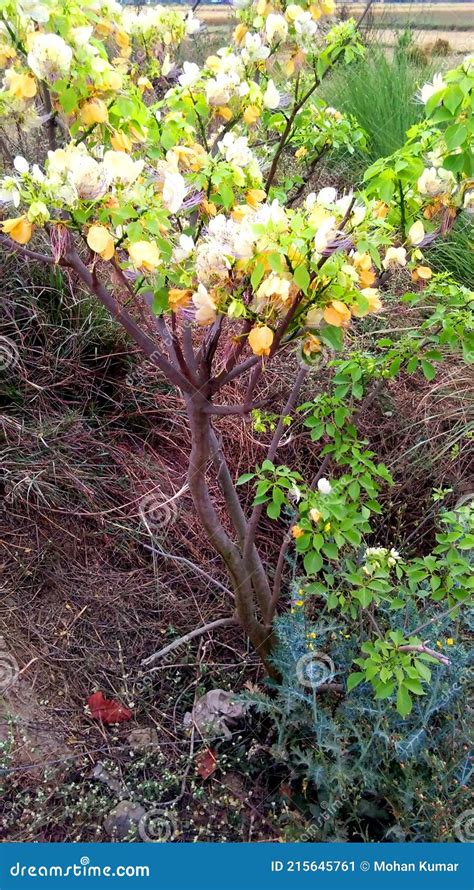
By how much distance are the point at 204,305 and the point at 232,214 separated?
25 cm

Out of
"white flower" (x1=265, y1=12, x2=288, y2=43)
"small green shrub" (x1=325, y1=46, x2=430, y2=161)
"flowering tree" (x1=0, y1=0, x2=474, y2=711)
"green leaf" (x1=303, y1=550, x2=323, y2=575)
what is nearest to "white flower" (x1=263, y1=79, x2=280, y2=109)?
"flowering tree" (x1=0, y1=0, x2=474, y2=711)

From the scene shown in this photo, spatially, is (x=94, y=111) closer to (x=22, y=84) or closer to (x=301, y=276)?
(x=22, y=84)

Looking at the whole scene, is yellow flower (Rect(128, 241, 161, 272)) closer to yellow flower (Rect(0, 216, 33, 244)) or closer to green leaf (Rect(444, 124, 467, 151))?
yellow flower (Rect(0, 216, 33, 244))

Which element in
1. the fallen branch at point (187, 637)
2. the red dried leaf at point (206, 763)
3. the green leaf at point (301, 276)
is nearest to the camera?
the green leaf at point (301, 276)

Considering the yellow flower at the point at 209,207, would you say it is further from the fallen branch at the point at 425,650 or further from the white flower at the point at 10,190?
the fallen branch at the point at 425,650

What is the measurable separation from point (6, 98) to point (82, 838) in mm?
1519

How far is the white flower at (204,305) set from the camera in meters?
0.98

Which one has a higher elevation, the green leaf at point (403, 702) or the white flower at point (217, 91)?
the white flower at point (217, 91)

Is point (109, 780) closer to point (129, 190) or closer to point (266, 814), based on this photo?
point (266, 814)

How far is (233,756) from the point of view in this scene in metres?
1.73

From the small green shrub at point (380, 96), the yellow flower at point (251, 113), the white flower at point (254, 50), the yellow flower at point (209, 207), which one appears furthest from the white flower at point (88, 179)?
the small green shrub at point (380, 96)

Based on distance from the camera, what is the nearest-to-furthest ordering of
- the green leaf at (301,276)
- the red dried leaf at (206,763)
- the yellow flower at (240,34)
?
the green leaf at (301,276) < the yellow flower at (240,34) < the red dried leaf at (206,763)

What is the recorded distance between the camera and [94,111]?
1.11m

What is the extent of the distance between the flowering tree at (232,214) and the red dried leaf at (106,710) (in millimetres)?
392
